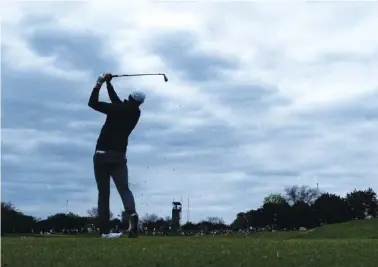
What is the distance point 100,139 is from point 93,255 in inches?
239

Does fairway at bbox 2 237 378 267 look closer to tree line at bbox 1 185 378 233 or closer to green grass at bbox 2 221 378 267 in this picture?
green grass at bbox 2 221 378 267

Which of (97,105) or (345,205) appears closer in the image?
(97,105)

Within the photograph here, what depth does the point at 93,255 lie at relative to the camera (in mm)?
8203

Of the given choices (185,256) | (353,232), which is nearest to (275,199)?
(353,232)

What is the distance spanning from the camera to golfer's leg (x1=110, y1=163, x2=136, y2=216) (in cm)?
1406

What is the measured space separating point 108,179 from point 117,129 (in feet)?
3.35

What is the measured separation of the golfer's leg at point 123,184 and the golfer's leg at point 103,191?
0.17 meters

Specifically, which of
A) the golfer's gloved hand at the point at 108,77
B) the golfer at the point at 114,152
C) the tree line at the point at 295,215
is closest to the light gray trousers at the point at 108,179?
the golfer at the point at 114,152

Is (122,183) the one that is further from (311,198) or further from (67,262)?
(311,198)

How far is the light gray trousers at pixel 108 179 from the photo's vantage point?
14008 millimetres

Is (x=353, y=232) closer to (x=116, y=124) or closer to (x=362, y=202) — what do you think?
(x=116, y=124)

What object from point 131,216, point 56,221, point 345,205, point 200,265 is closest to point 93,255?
point 200,265

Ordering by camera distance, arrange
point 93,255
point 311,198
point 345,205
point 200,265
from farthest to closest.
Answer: point 311,198, point 345,205, point 93,255, point 200,265

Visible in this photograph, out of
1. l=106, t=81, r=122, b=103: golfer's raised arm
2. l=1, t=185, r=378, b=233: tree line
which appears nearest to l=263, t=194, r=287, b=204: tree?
l=1, t=185, r=378, b=233: tree line
